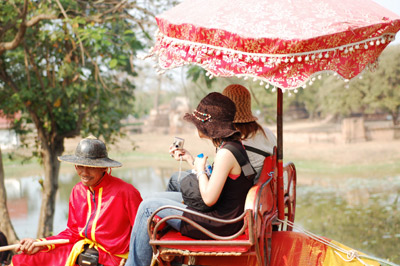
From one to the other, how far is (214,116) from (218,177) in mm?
387

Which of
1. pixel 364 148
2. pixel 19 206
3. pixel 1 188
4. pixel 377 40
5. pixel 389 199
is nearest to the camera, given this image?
pixel 377 40

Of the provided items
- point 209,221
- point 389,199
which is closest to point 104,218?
point 209,221

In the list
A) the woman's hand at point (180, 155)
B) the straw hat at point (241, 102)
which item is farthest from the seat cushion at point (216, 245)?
the straw hat at point (241, 102)

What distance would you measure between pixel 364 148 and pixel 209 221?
19732 millimetres

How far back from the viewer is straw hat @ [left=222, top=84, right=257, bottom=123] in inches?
130

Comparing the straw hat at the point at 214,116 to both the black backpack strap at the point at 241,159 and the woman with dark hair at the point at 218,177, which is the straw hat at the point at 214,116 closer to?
the woman with dark hair at the point at 218,177

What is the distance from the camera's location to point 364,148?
21141mm

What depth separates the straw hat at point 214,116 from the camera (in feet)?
9.41

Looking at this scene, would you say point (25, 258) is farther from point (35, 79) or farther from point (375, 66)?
point (35, 79)

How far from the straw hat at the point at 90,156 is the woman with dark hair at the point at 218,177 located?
0.51 metres

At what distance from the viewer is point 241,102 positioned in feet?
10.9

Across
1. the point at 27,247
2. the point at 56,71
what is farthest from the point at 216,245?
the point at 56,71

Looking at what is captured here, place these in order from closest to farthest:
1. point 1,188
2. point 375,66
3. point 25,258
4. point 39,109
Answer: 1. point 375,66
2. point 25,258
3. point 1,188
4. point 39,109

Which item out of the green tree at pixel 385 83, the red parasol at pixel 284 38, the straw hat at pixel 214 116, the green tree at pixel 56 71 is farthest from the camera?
the green tree at pixel 385 83
